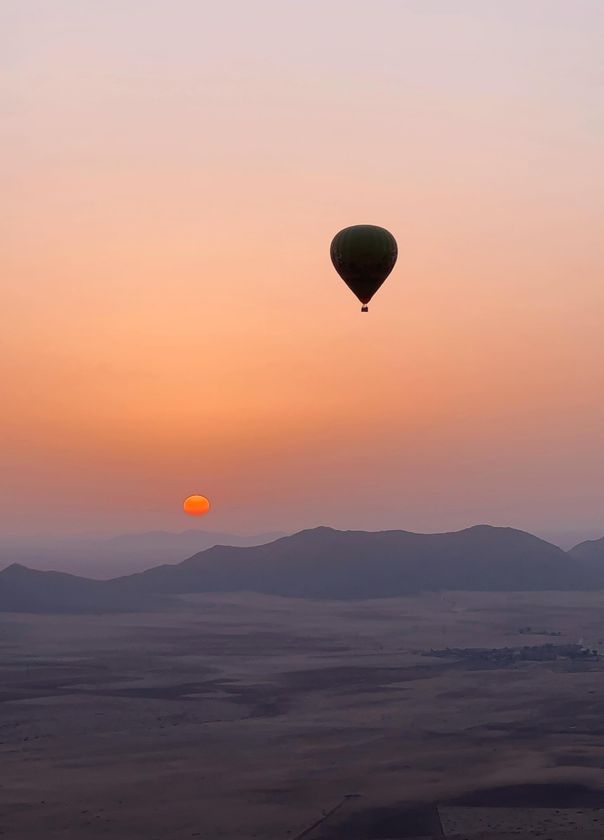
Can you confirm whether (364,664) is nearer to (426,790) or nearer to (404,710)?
(404,710)

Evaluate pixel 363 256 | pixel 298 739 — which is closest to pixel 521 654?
pixel 298 739

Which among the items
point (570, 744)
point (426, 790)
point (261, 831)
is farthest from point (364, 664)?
point (261, 831)

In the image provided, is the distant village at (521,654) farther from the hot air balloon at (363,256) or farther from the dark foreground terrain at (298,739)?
the hot air balloon at (363,256)

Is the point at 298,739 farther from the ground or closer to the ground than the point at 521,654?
closer to the ground

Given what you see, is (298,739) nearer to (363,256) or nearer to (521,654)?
(363,256)

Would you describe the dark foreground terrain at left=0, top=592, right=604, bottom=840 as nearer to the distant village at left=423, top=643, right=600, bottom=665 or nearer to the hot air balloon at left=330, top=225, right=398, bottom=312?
the distant village at left=423, top=643, right=600, bottom=665

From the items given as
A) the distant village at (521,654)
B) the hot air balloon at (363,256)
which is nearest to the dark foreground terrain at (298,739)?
the distant village at (521,654)

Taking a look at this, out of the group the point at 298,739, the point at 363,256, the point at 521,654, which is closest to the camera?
the point at 363,256

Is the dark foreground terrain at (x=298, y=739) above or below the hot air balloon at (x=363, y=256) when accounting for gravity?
below
